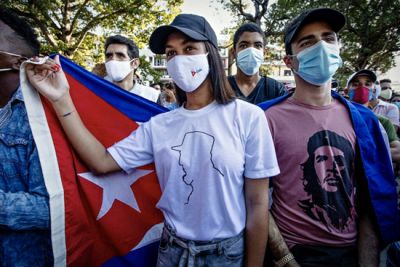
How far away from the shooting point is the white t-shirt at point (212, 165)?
4.92ft

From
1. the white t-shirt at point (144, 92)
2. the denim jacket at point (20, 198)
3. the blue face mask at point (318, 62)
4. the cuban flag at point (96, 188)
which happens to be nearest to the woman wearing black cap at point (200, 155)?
the cuban flag at point (96, 188)

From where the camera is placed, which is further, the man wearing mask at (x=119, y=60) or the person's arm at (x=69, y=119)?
the man wearing mask at (x=119, y=60)

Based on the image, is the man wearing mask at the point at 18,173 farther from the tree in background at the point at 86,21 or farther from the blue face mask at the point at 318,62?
the tree in background at the point at 86,21

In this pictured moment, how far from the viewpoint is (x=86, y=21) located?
14.9 meters

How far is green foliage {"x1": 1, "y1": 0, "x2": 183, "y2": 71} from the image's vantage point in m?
13.1

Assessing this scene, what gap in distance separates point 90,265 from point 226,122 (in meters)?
1.26

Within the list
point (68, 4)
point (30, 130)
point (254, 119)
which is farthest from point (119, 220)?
point (68, 4)

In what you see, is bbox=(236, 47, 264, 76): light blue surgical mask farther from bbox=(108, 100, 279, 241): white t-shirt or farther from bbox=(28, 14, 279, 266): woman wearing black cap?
bbox=(108, 100, 279, 241): white t-shirt

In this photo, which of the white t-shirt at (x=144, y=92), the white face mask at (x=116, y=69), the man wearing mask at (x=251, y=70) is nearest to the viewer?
the man wearing mask at (x=251, y=70)

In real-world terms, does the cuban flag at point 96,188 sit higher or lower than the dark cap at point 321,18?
lower

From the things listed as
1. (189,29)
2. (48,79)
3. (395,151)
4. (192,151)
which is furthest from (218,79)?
(395,151)

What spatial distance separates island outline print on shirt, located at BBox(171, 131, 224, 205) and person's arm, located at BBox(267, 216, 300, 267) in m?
0.57

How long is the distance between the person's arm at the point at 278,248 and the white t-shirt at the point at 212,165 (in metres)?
0.23

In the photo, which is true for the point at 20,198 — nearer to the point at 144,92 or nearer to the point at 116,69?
the point at 116,69
